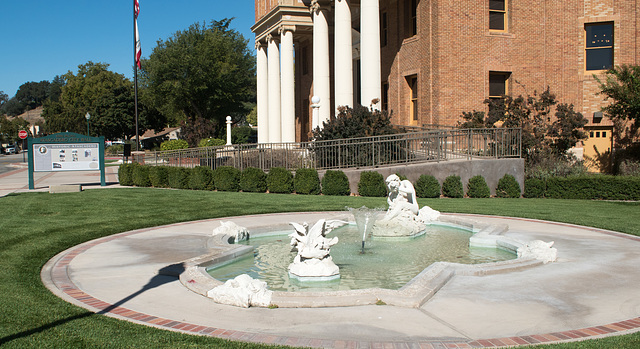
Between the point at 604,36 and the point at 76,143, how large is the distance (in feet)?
83.5

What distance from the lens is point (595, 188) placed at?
789 inches

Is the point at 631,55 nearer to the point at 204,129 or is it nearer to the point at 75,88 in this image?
the point at 204,129

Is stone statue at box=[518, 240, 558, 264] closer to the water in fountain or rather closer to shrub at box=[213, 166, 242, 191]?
the water in fountain

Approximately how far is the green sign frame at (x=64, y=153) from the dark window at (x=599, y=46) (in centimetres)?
2365

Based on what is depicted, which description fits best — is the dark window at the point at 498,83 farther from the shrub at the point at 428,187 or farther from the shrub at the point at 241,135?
the shrub at the point at 241,135

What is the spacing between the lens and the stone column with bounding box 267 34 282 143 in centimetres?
3462

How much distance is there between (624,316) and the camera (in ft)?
19.8

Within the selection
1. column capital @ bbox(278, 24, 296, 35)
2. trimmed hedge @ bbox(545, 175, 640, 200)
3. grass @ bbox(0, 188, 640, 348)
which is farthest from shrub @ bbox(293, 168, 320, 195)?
column capital @ bbox(278, 24, 296, 35)

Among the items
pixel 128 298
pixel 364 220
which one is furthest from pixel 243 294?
pixel 364 220

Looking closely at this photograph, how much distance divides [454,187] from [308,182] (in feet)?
18.0

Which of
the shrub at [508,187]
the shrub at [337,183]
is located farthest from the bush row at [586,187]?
the shrub at [337,183]

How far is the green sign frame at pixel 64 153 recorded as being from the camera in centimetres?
2177

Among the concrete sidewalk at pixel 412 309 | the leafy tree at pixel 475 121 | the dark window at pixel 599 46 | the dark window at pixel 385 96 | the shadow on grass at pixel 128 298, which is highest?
the dark window at pixel 599 46

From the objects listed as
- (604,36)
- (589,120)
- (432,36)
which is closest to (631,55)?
(604,36)
